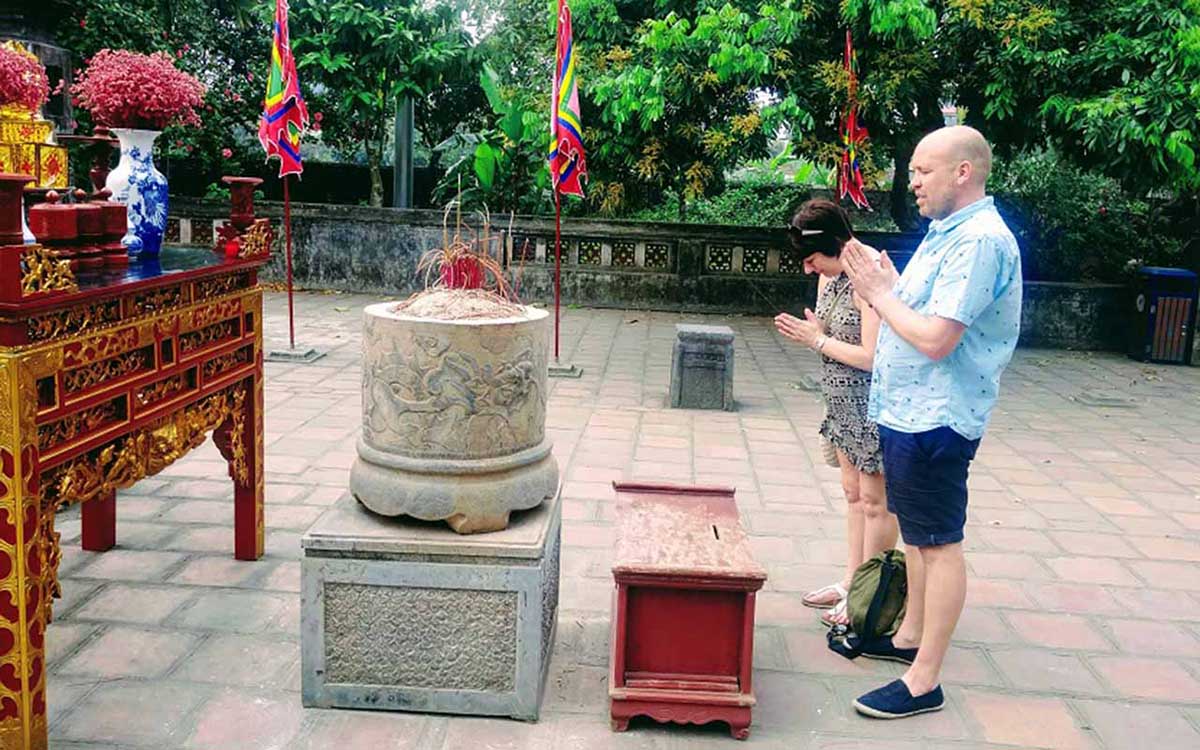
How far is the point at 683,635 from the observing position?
3121 mm

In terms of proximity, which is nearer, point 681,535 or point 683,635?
point 683,635

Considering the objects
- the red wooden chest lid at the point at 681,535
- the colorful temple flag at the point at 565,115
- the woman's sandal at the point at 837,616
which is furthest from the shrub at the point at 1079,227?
the red wooden chest lid at the point at 681,535

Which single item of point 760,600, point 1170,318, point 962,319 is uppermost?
point 962,319

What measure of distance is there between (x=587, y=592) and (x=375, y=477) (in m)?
1.30

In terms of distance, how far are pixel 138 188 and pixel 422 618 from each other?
2.15 metres

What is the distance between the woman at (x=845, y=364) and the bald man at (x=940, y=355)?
0.37 metres

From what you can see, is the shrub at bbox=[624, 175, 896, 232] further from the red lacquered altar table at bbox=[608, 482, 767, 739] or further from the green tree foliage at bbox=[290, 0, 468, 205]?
the red lacquered altar table at bbox=[608, 482, 767, 739]

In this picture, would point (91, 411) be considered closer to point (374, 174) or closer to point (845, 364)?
point (845, 364)

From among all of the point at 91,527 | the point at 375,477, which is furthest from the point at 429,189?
the point at 375,477

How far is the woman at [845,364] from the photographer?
11.7 feet

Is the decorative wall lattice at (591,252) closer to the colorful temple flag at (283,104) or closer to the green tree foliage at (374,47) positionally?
the green tree foliage at (374,47)

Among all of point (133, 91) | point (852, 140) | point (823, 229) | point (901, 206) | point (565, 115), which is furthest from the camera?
point (901, 206)

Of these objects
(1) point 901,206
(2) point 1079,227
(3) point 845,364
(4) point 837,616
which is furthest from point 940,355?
(1) point 901,206

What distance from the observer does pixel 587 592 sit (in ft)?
13.5
